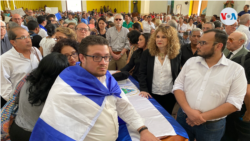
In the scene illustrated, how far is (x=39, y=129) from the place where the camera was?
96cm

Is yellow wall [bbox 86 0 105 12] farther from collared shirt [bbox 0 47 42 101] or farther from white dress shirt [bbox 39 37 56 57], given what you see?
collared shirt [bbox 0 47 42 101]

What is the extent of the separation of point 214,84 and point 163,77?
0.66 meters

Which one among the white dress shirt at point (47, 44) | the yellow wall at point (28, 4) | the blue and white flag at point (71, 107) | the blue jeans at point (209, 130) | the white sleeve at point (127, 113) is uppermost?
the yellow wall at point (28, 4)

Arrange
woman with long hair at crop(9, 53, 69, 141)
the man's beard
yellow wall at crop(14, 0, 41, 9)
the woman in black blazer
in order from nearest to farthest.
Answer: woman with long hair at crop(9, 53, 69, 141)
the man's beard
the woman in black blazer
yellow wall at crop(14, 0, 41, 9)

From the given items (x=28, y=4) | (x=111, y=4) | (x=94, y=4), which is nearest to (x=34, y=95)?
(x=94, y=4)

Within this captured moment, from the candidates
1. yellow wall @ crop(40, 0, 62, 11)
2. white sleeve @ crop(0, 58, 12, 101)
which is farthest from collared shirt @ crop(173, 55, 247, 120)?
yellow wall @ crop(40, 0, 62, 11)

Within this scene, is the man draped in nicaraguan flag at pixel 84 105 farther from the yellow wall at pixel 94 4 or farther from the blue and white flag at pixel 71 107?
the yellow wall at pixel 94 4

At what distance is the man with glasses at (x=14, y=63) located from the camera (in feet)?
5.89

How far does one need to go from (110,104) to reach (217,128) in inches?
42.5

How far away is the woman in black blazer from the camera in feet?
6.28

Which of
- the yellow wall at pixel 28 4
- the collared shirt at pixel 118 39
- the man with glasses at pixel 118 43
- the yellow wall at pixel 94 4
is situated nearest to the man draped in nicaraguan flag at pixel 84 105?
the man with glasses at pixel 118 43

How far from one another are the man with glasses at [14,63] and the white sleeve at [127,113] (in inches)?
54.4

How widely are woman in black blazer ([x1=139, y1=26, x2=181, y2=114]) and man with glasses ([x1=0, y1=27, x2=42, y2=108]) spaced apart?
154 centimetres

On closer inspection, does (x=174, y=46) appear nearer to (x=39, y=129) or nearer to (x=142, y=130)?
(x=142, y=130)
